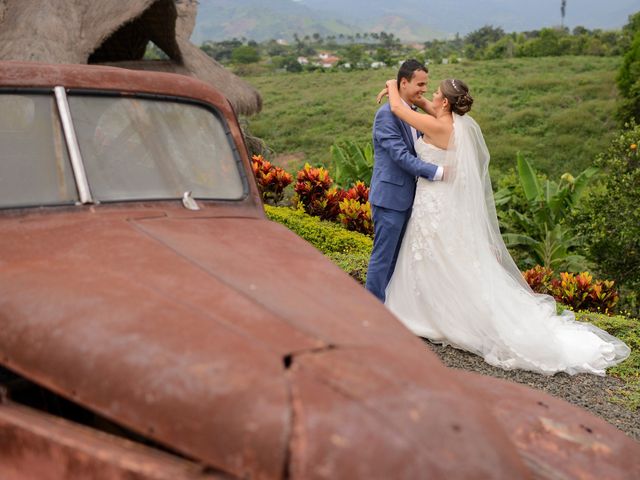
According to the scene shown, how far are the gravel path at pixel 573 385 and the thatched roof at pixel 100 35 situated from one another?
661 centimetres

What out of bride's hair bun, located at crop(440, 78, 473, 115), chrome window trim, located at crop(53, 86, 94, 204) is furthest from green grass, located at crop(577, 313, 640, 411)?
chrome window trim, located at crop(53, 86, 94, 204)

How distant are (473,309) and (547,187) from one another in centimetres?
449

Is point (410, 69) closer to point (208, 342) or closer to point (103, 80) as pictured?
point (103, 80)

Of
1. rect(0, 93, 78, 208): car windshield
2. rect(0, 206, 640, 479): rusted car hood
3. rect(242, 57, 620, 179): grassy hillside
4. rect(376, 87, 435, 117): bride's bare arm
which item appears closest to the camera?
rect(0, 206, 640, 479): rusted car hood

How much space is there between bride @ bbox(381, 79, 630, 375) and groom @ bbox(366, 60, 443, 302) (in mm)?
82

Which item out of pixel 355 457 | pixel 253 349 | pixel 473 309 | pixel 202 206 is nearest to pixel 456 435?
pixel 355 457

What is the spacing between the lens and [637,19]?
38531 millimetres

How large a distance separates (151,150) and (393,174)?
292cm

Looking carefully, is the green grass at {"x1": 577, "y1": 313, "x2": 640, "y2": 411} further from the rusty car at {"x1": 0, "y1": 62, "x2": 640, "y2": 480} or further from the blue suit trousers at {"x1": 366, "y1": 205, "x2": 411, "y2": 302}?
the rusty car at {"x1": 0, "y1": 62, "x2": 640, "y2": 480}

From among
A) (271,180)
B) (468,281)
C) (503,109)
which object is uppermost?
(468,281)

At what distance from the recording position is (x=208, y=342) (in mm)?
1958

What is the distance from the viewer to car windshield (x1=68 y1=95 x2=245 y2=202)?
2.95 metres

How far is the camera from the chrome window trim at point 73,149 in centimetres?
284

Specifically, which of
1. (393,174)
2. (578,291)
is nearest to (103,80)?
(393,174)
